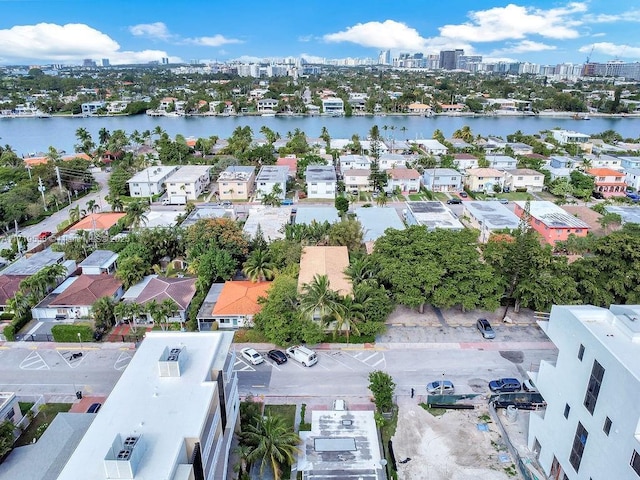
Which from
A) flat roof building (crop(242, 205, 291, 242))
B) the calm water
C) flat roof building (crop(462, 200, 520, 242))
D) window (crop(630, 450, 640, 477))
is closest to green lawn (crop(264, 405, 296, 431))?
window (crop(630, 450, 640, 477))

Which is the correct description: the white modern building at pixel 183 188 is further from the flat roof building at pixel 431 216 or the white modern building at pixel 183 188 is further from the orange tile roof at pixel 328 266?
the orange tile roof at pixel 328 266

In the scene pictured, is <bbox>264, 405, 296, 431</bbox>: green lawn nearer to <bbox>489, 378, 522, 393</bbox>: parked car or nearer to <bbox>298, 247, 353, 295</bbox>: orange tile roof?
<bbox>298, 247, 353, 295</bbox>: orange tile roof

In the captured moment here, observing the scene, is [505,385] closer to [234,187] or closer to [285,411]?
[285,411]

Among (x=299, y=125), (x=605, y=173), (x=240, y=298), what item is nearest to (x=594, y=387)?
(x=240, y=298)

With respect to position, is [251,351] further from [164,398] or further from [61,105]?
[61,105]

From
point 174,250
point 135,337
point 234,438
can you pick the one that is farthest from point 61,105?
point 234,438
